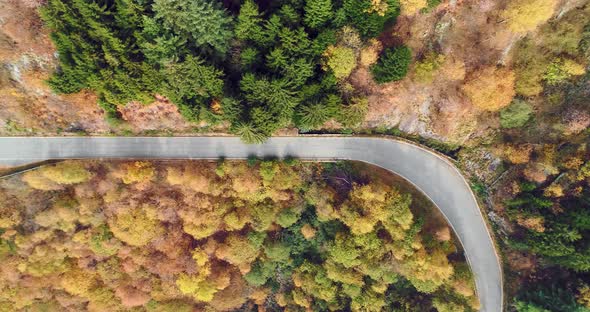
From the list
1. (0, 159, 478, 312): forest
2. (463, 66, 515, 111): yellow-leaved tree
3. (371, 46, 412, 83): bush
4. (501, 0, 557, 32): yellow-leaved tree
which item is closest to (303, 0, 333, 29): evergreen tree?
(371, 46, 412, 83): bush

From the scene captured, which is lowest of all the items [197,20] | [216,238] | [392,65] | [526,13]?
[216,238]

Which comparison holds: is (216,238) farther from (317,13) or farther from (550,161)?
(550,161)

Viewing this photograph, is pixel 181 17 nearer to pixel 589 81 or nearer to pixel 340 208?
pixel 340 208

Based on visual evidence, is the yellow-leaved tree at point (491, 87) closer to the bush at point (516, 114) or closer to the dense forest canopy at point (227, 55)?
the bush at point (516, 114)

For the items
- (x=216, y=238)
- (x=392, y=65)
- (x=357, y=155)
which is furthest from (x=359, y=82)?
(x=216, y=238)

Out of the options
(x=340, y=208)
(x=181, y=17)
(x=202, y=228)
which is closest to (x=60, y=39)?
(x=181, y=17)
